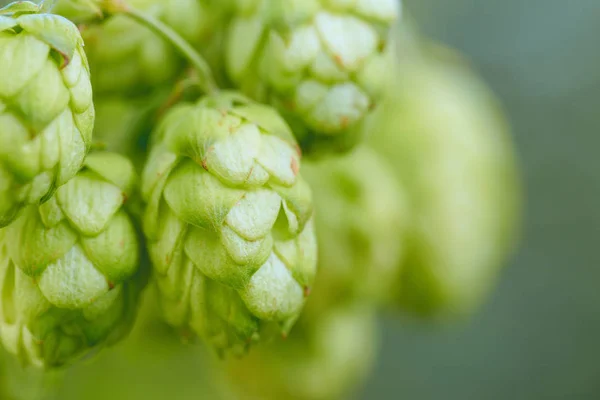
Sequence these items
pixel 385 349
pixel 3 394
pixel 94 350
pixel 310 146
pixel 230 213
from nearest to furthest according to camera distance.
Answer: pixel 230 213
pixel 94 350
pixel 310 146
pixel 3 394
pixel 385 349

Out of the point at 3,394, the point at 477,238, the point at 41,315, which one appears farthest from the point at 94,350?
A: the point at 477,238

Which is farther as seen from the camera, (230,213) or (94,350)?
(94,350)

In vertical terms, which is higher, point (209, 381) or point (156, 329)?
point (156, 329)

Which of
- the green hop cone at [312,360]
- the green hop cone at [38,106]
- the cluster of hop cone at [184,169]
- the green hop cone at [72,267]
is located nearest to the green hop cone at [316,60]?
the cluster of hop cone at [184,169]

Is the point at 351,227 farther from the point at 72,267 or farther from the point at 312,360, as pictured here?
the point at 72,267

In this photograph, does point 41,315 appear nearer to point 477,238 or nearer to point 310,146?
point 310,146

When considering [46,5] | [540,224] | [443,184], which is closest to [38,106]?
[46,5]
